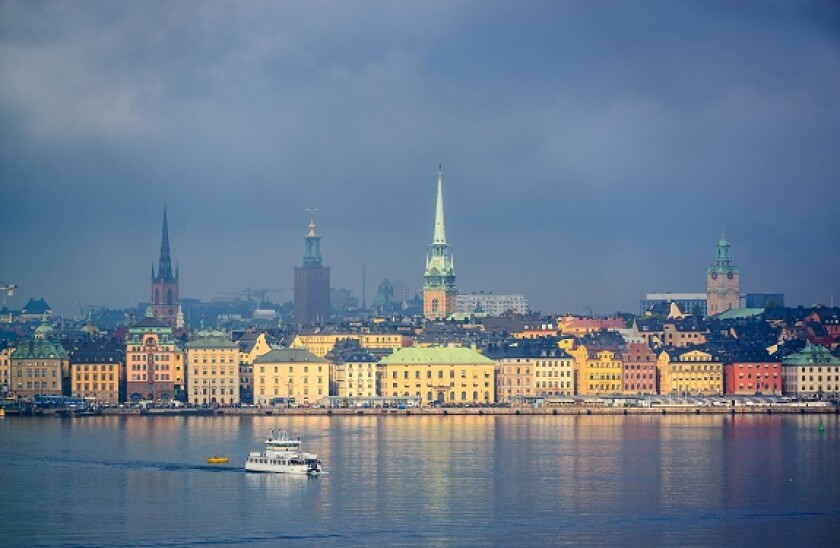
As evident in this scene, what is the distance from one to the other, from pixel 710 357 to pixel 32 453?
31.7m

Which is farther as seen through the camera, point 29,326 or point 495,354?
point 29,326

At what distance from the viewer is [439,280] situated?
106 metres

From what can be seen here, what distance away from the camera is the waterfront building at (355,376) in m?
75.4

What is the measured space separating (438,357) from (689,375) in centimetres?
843

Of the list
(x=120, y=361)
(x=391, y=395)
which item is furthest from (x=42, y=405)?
(x=391, y=395)

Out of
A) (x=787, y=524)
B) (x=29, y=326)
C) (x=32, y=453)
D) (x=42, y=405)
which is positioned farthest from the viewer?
(x=29, y=326)

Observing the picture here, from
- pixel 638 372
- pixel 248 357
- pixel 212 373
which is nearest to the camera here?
pixel 212 373

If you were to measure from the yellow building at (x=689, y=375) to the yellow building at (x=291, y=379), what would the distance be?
430 inches

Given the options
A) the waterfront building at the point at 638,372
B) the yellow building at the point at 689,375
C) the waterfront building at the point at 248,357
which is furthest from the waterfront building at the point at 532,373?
the waterfront building at the point at 248,357

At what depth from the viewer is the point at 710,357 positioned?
78.6m

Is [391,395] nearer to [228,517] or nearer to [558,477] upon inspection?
[558,477]

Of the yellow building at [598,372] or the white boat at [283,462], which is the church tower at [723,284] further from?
the white boat at [283,462]

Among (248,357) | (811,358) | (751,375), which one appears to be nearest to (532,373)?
(751,375)

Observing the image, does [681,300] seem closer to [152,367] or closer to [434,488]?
[152,367]
